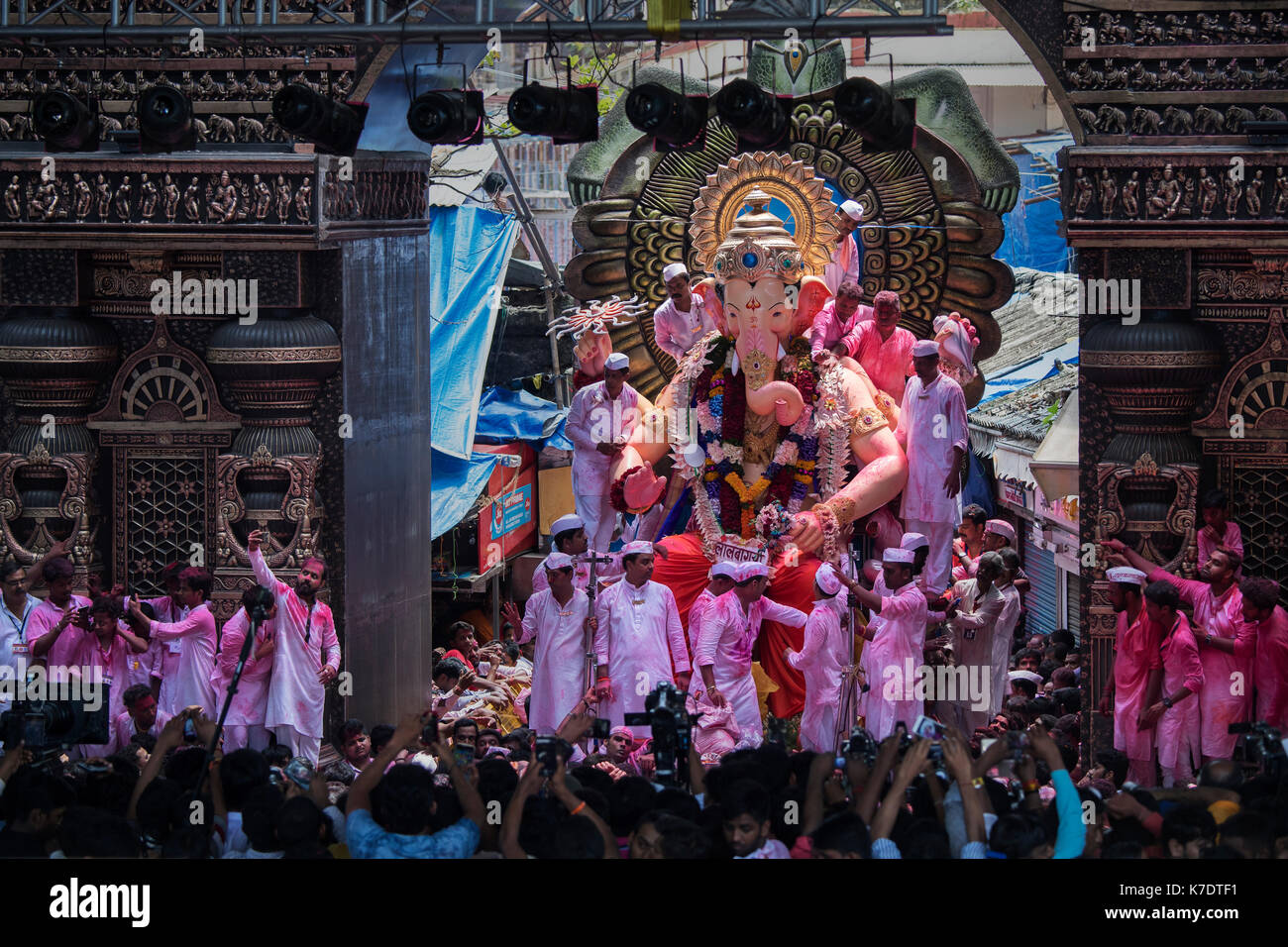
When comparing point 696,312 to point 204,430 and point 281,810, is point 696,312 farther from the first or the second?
point 281,810

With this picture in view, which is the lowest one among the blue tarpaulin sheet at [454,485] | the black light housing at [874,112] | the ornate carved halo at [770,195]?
the blue tarpaulin sheet at [454,485]

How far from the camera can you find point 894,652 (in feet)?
32.6

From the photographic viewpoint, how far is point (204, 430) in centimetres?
1107

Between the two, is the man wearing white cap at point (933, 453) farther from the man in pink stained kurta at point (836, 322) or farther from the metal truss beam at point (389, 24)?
the metal truss beam at point (389, 24)

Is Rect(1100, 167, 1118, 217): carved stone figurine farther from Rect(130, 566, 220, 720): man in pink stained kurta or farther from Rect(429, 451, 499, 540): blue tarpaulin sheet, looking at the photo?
Rect(429, 451, 499, 540): blue tarpaulin sheet

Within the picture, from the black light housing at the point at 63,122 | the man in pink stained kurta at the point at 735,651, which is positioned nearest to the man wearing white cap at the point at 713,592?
the man in pink stained kurta at the point at 735,651

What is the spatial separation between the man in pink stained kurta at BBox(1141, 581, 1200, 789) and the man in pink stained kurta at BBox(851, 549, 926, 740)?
3.73 feet

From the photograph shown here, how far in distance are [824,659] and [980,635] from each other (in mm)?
1280

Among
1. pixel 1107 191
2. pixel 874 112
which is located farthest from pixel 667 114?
pixel 1107 191

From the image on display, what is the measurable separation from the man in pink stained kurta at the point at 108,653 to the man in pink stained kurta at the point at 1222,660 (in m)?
5.30

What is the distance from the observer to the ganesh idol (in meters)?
10.6

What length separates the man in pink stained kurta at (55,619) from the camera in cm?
1023

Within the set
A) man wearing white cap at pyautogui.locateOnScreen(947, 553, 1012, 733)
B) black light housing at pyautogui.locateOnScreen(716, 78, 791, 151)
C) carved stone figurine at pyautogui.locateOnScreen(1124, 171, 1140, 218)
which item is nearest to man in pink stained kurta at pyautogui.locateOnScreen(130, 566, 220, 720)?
black light housing at pyautogui.locateOnScreen(716, 78, 791, 151)

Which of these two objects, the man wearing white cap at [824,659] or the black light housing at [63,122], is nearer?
the man wearing white cap at [824,659]
